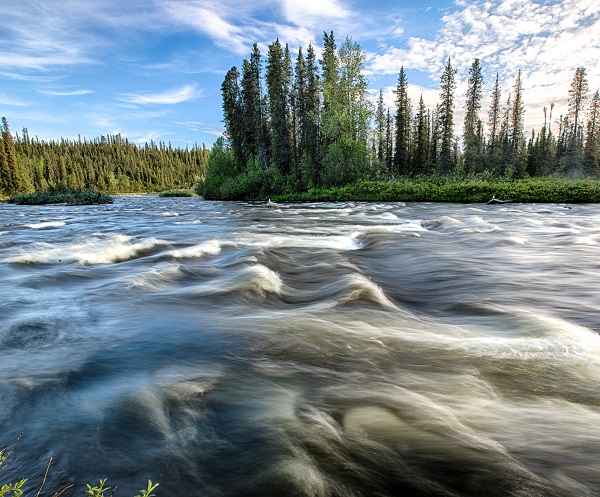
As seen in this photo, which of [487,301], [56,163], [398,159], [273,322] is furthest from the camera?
[56,163]

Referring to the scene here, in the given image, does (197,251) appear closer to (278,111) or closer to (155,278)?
(155,278)

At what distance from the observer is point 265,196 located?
43.9 m

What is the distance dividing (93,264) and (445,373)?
8.47 meters

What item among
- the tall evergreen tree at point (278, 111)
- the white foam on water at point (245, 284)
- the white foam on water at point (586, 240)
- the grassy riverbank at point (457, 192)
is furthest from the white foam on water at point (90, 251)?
the tall evergreen tree at point (278, 111)

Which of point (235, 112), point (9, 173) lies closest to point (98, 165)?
point (9, 173)

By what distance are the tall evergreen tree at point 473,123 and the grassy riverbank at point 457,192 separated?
71.7 ft

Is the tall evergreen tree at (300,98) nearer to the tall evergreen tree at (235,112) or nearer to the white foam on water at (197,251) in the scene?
the tall evergreen tree at (235,112)

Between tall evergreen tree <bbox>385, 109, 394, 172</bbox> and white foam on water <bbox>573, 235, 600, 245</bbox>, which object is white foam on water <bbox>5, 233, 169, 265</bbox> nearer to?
white foam on water <bbox>573, 235, 600, 245</bbox>

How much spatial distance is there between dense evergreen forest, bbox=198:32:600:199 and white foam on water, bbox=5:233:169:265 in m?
31.0

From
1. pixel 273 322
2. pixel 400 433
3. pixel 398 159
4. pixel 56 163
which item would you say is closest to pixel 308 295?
pixel 273 322

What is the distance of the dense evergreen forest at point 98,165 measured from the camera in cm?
8256

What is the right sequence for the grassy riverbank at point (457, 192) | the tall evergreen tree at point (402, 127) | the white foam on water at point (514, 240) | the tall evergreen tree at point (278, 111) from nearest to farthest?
the white foam on water at point (514, 240) < the grassy riverbank at point (457, 192) < the tall evergreen tree at point (278, 111) < the tall evergreen tree at point (402, 127)

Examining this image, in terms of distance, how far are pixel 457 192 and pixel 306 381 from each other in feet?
108

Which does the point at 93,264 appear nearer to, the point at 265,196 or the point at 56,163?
the point at 265,196
